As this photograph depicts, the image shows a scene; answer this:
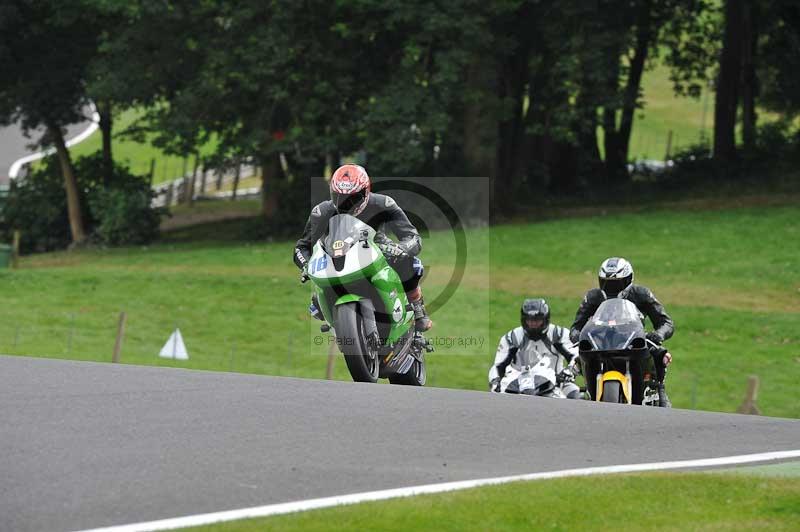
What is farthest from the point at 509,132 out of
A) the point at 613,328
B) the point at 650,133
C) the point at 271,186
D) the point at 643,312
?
the point at 650,133

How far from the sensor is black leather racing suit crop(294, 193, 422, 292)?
41.2ft

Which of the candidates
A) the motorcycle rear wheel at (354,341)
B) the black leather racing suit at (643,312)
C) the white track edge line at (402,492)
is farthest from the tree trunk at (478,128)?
the white track edge line at (402,492)

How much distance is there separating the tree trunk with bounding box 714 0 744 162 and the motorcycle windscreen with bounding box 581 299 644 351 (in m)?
33.8

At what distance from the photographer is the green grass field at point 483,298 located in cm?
2731

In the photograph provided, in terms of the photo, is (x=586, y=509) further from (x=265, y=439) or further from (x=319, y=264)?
(x=319, y=264)

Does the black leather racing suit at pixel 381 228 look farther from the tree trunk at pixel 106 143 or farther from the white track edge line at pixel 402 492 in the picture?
the tree trunk at pixel 106 143

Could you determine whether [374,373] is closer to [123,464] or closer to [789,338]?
[123,464]

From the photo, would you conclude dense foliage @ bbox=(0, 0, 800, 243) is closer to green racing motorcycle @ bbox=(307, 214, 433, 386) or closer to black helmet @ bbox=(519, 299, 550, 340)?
black helmet @ bbox=(519, 299, 550, 340)

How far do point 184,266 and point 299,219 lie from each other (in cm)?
462

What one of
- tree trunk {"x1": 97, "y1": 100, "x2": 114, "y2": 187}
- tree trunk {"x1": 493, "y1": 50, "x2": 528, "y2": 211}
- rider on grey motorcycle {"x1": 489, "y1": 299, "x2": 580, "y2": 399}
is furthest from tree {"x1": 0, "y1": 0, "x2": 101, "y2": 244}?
rider on grey motorcycle {"x1": 489, "y1": 299, "x2": 580, "y2": 399}

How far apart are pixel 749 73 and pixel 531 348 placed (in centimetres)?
3696

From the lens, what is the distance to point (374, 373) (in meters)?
12.6

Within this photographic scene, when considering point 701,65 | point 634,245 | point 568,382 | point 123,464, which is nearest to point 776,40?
point 701,65

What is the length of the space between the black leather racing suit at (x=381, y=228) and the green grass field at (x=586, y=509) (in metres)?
4.89
